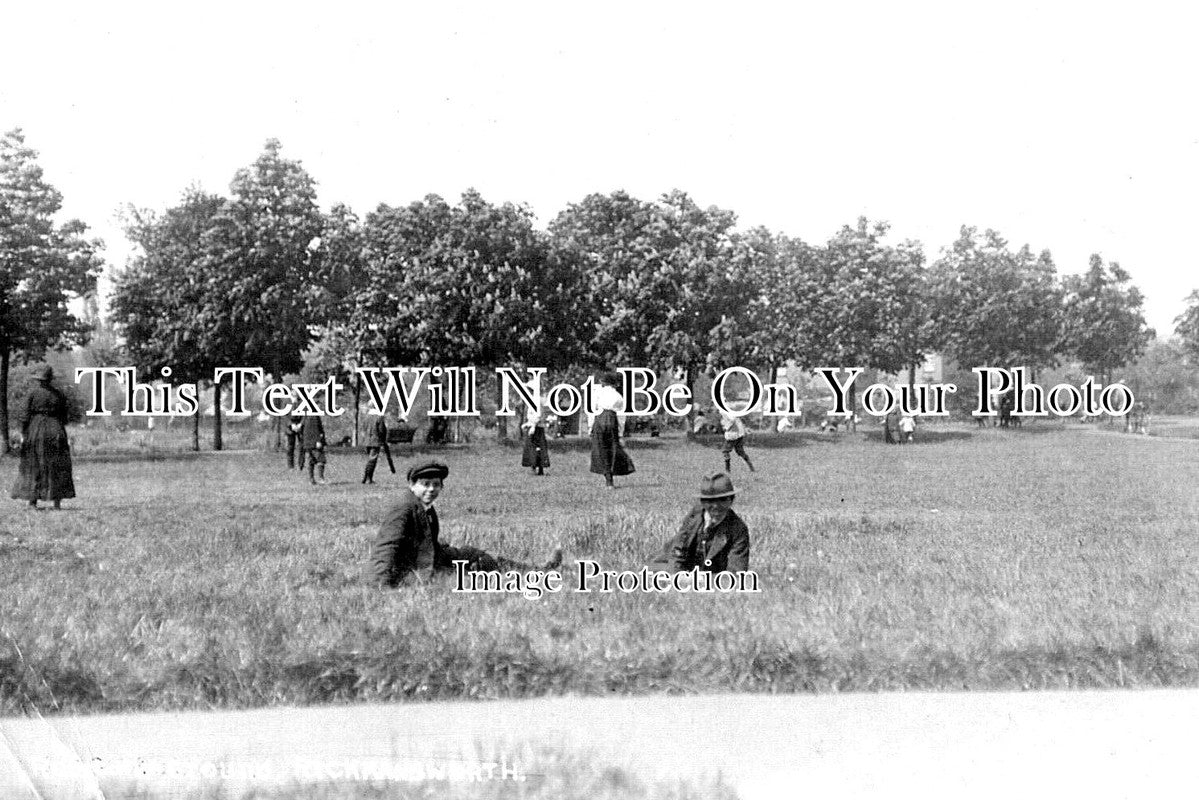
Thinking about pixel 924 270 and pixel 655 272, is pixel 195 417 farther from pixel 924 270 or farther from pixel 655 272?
pixel 924 270

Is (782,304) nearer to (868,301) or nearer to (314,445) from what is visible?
(868,301)

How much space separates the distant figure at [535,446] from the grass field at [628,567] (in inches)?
4.2

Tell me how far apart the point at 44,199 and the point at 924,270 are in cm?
491

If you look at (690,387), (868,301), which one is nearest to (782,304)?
(868,301)

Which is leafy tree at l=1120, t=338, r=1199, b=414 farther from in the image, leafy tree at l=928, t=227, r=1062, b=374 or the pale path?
the pale path

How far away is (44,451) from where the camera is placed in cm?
644

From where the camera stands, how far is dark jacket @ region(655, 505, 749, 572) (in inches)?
234

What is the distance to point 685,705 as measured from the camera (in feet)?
17.1

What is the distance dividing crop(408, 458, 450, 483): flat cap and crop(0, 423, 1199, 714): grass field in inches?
4.8

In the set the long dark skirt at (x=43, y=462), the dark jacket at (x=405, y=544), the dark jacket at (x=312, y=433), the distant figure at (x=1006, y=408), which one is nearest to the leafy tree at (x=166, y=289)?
the dark jacket at (x=312, y=433)

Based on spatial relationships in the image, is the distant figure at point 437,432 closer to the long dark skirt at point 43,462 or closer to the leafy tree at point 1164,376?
the long dark skirt at point 43,462

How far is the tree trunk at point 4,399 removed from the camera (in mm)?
6625

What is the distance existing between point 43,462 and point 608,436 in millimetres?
3241

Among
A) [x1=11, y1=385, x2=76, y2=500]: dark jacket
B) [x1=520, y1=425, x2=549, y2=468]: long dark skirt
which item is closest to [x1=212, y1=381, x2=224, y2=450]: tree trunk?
[x1=11, y1=385, x2=76, y2=500]: dark jacket
